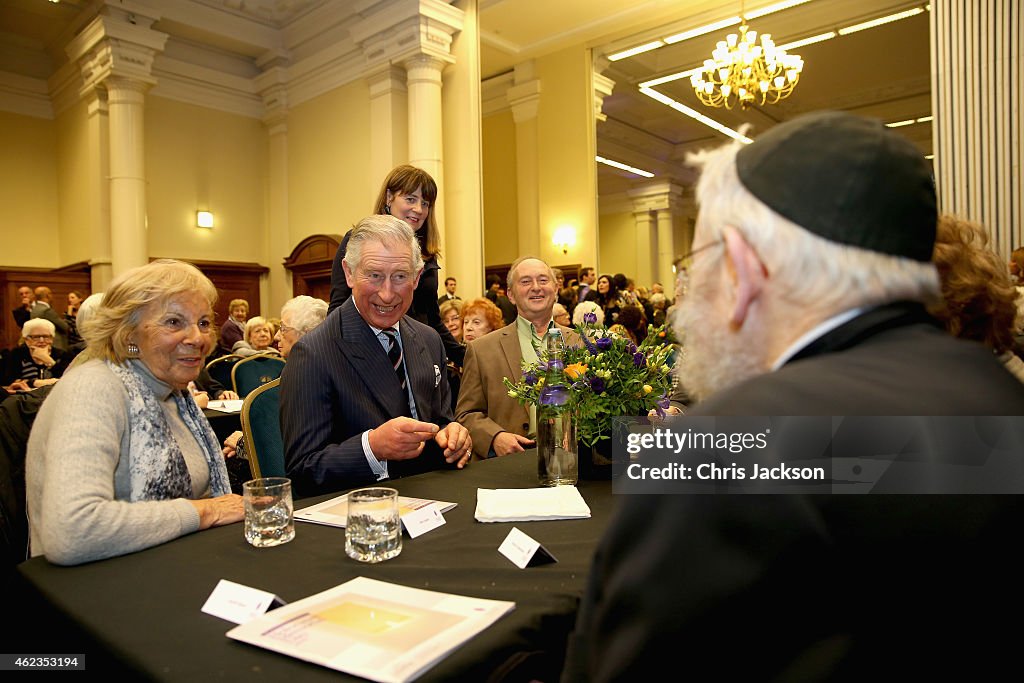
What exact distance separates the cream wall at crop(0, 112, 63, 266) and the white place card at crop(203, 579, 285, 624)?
1121 centimetres

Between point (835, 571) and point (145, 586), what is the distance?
109 centimetres

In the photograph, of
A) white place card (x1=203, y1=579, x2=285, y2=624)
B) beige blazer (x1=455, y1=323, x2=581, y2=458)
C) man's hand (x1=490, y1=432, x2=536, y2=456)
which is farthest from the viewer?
beige blazer (x1=455, y1=323, x2=581, y2=458)

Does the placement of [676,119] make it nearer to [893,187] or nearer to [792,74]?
[792,74]

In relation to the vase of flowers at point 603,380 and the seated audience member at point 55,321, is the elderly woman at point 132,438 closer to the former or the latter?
the vase of flowers at point 603,380

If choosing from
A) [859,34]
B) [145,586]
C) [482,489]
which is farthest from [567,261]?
[145,586]

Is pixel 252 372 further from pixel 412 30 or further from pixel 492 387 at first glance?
pixel 412 30

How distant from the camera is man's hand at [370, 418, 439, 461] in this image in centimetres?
171

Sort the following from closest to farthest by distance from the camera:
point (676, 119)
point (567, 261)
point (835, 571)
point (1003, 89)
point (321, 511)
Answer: point (835, 571) → point (321, 511) → point (1003, 89) → point (567, 261) → point (676, 119)

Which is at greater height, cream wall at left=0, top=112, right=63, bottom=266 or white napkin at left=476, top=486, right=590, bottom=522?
cream wall at left=0, top=112, right=63, bottom=266

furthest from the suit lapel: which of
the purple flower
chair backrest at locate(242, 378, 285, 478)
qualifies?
the purple flower

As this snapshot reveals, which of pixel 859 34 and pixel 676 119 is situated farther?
pixel 676 119

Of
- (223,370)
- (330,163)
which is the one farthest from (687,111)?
(223,370)

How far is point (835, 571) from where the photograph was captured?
613 millimetres

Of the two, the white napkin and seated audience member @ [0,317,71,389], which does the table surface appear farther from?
seated audience member @ [0,317,71,389]
